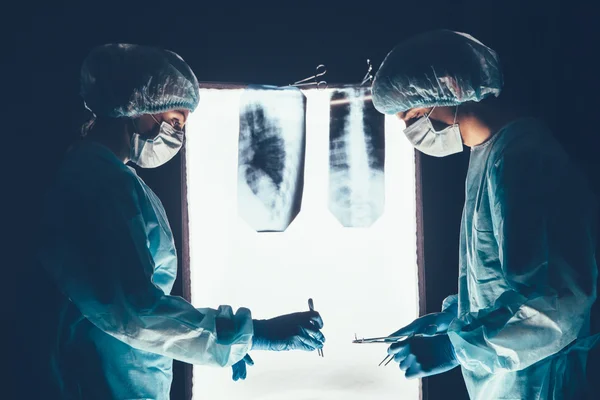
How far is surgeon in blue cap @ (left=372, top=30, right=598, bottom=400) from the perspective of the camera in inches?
46.7

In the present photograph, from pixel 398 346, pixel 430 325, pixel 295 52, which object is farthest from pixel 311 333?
pixel 295 52

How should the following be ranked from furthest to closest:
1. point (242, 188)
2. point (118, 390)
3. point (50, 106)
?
point (50, 106)
point (242, 188)
point (118, 390)

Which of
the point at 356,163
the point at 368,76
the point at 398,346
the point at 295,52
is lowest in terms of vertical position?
the point at 398,346

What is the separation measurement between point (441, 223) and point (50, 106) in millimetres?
1577

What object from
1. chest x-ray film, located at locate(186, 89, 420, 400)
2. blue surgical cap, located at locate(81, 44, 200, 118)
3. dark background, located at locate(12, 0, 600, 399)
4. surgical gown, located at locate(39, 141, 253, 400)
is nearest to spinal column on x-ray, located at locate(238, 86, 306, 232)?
chest x-ray film, located at locate(186, 89, 420, 400)

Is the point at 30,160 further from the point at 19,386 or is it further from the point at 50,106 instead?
the point at 19,386

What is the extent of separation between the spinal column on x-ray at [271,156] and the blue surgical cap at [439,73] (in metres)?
0.36

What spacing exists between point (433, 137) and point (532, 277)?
1.81ft

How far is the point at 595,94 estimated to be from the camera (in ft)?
6.40

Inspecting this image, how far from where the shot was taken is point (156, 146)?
1.54 m

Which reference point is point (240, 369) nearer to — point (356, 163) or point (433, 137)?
point (356, 163)

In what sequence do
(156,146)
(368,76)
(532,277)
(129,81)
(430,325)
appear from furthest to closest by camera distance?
(368,76) → (430,325) → (156,146) → (129,81) → (532,277)

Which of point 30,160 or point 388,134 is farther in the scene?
point 30,160

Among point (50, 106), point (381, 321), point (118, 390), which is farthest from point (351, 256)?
point (50, 106)
